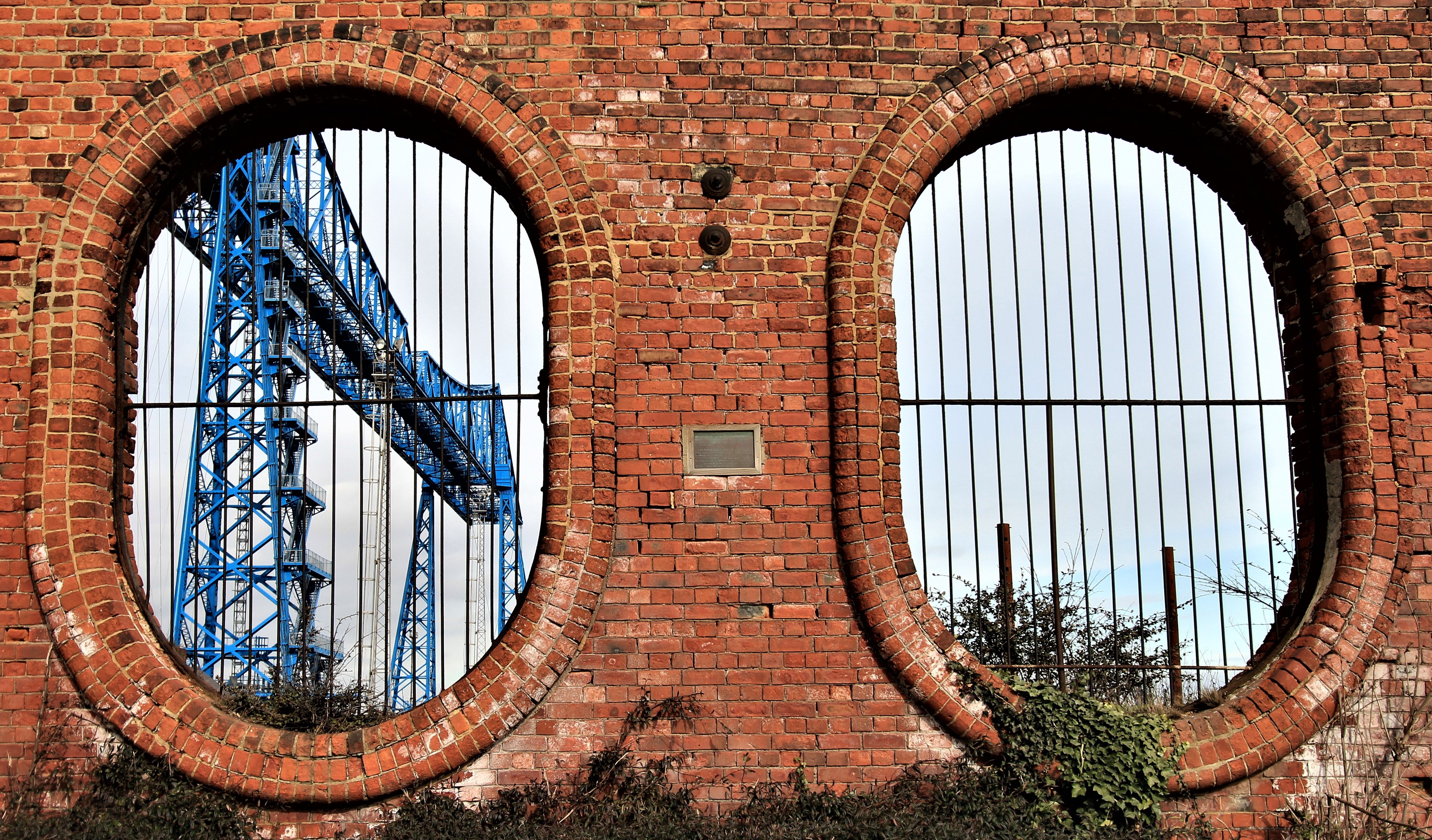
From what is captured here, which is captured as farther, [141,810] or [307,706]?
[307,706]

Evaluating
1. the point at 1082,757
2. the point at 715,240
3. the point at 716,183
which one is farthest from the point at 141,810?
the point at 1082,757

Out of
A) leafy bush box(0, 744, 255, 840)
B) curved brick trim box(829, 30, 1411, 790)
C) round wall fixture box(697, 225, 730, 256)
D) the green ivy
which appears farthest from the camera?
round wall fixture box(697, 225, 730, 256)

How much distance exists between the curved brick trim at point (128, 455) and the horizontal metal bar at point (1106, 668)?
2.39 meters

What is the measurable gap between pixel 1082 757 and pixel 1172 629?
121cm

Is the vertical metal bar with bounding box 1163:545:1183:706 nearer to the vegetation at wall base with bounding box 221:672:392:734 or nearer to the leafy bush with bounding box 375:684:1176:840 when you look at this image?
the leafy bush with bounding box 375:684:1176:840

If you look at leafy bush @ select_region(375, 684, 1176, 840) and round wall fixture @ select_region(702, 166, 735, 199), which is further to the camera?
round wall fixture @ select_region(702, 166, 735, 199)

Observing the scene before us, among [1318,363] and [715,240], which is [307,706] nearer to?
[715,240]

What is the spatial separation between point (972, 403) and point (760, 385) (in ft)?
4.48

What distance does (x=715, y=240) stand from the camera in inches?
234

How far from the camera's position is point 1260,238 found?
661 centimetres

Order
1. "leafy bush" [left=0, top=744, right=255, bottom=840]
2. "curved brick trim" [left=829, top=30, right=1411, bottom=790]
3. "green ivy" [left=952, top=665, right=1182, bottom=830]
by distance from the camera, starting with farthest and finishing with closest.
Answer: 1. "curved brick trim" [left=829, top=30, right=1411, bottom=790]
2. "green ivy" [left=952, top=665, right=1182, bottom=830]
3. "leafy bush" [left=0, top=744, right=255, bottom=840]

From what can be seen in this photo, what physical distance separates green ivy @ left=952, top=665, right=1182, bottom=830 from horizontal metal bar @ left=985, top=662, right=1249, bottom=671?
12.6 inches

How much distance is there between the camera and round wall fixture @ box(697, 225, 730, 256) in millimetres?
5949

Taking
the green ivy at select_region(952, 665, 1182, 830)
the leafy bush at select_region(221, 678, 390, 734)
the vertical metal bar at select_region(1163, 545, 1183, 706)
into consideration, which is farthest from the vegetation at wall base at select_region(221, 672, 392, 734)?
the vertical metal bar at select_region(1163, 545, 1183, 706)
